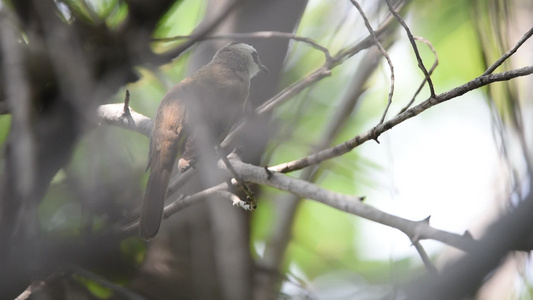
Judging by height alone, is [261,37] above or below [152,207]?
above

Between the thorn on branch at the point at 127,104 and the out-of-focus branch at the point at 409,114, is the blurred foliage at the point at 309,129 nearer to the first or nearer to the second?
the thorn on branch at the point at 127,104

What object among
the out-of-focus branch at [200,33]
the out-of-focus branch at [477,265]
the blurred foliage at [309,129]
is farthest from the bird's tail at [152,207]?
the out-of-focus branch at [477,265]

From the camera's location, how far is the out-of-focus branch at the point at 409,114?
2.40 ft

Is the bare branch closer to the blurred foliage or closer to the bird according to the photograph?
the bird

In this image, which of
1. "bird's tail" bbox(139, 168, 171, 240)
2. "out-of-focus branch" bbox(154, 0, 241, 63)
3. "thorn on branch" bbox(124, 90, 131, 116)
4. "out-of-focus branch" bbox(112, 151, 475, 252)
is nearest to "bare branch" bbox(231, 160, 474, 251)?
"out-of-focus branch" bbox(112, 151, 475, 252)

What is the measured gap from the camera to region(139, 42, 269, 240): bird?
964 mm

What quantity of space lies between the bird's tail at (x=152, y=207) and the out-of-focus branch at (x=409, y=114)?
203 millimetres

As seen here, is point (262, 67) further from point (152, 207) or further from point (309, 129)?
point (152, 207)

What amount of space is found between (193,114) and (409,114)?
458 mm

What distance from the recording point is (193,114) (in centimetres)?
109

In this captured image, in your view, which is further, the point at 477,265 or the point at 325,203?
the point at 325,203

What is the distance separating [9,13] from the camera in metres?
1.20

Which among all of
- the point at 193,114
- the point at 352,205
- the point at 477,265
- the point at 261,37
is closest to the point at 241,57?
the point at 261,37

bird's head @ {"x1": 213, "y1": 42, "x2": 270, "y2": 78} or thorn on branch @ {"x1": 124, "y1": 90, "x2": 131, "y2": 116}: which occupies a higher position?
bird's head @ {"x1": 213, "y1": 42, "x2": 270, "y2": 78}
